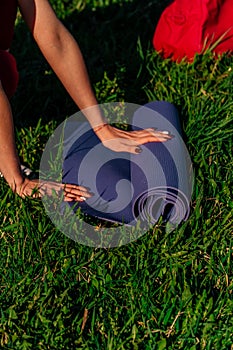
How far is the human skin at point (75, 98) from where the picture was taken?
2.69 meters

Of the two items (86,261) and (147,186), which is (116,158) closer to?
(147,186)

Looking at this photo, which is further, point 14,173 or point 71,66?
point 71,66

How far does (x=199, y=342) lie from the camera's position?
88.6 inches

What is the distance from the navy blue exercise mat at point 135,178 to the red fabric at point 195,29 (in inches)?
26.0

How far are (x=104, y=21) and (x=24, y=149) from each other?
1.19 metres

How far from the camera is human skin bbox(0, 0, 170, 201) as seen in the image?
106 inches

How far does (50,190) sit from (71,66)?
54 centimetres

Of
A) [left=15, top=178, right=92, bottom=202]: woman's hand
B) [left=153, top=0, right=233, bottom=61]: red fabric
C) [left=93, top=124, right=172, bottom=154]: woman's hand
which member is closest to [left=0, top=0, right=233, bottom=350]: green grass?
[left=15, top=178, right=92, bottom=202]: woman's hand

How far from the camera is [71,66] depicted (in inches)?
117

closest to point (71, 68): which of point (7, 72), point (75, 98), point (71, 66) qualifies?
point (71, 66)

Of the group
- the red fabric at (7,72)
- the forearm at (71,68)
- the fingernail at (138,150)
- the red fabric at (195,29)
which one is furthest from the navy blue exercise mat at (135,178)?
the red fabric at (195,29)

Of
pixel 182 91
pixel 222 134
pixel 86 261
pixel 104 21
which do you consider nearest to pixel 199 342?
pixel 86 261

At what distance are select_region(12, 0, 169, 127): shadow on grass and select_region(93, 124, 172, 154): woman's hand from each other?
0.36 metres

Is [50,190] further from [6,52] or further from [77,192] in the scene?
[6,52]
